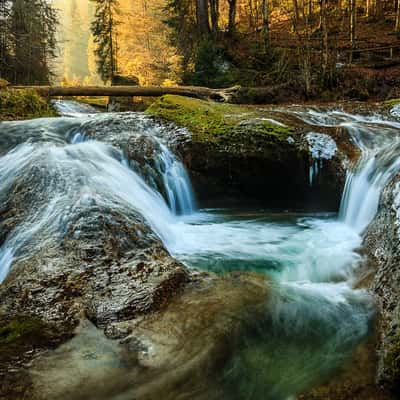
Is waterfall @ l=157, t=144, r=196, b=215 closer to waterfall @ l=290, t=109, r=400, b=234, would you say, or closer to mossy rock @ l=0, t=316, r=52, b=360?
waterfall @ l=290, t=109, r=400, b=234

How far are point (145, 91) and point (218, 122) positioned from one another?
6279mm

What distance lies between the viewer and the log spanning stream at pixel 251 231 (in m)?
2.83

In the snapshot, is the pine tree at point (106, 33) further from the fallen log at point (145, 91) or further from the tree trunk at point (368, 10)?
the tree trunk at point (368, 10)

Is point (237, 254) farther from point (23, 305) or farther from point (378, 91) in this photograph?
point (378, 91)

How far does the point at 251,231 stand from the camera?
19.5ft

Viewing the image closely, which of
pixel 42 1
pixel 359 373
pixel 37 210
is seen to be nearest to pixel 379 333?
pixel 359 373

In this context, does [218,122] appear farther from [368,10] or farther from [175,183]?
[368,10]

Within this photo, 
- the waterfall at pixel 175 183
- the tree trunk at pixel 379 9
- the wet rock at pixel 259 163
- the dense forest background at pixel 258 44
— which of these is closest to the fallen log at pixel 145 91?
the dense forest background at pixel 258 44

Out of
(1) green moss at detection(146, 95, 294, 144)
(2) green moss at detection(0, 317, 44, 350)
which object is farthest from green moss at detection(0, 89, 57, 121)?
(2) green moss at detection(0, 317, 44, 350)

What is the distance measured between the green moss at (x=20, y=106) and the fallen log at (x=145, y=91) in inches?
107

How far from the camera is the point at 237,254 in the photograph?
4.95 metres

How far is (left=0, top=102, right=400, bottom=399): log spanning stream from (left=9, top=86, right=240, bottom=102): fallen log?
14.2ft

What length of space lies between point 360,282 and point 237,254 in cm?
153

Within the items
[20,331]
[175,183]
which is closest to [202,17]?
[175,183]
